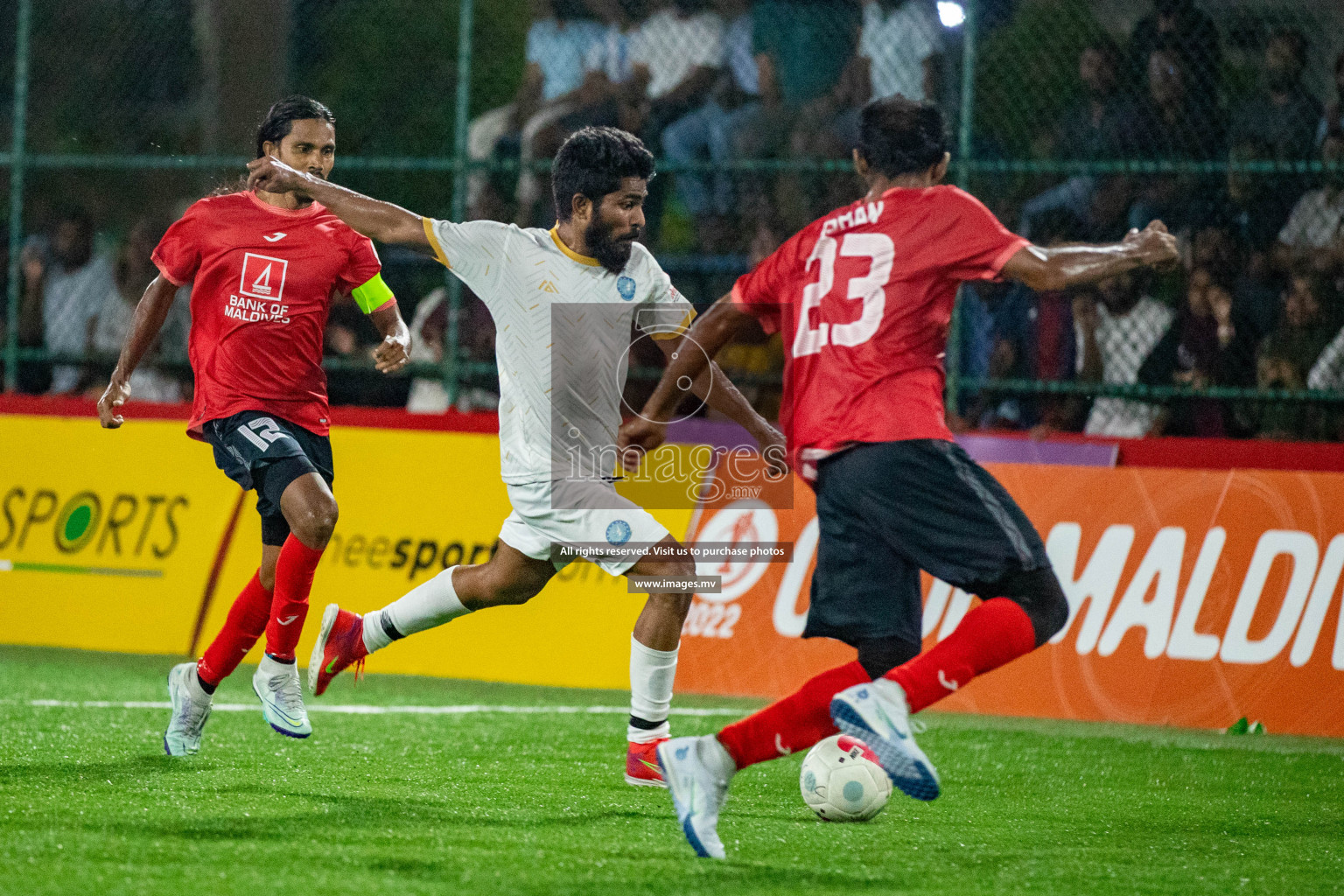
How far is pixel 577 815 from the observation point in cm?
509

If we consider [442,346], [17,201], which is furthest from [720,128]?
[17,201]

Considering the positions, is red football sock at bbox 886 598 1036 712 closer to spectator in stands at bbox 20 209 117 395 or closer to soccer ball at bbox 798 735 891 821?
soccer ball at bbox 798 735 891 821

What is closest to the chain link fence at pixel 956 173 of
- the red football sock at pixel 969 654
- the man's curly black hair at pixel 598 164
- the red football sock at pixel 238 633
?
the red football sock at pixel 238 633

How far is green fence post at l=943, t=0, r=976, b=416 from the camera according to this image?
9.13 meters

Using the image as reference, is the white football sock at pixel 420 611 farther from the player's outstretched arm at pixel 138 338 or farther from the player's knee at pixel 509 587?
the player's outstretched arm at pixel 138 338

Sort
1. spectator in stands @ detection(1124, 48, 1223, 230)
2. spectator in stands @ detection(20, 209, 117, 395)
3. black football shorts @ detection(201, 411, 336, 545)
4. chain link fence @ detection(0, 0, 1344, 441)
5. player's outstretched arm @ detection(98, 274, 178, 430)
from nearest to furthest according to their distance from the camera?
black football shorts @ detection(201, 411, 336, 545) < player's outstretched arm @ detection(98, 274, 178, 430) < chain link fence @ detection(0, 0, 1344, 441) < spectator in stands @ detection(1124, 48, 1223, 230) < spectator in stands @ detection(20, 209, 117, 395)

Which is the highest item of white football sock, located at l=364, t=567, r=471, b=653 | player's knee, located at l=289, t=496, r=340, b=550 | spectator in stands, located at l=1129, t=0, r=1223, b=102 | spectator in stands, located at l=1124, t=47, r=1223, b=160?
spectator in stands, located at l=1129, t=0, r=1223, b=102

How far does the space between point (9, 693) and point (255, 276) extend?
2.52m

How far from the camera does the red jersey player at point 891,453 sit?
436cm

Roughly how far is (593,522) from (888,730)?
1574mm

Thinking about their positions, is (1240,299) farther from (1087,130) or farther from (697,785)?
(697,785)

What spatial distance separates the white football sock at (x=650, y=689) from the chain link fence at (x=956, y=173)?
3651 millimetres

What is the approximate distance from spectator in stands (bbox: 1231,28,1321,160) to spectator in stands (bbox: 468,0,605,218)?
3869 millimetres

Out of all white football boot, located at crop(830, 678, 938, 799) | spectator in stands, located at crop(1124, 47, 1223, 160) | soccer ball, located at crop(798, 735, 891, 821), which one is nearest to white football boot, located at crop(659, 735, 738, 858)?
white football boot, located at crop(830, 678, 938, 799)
